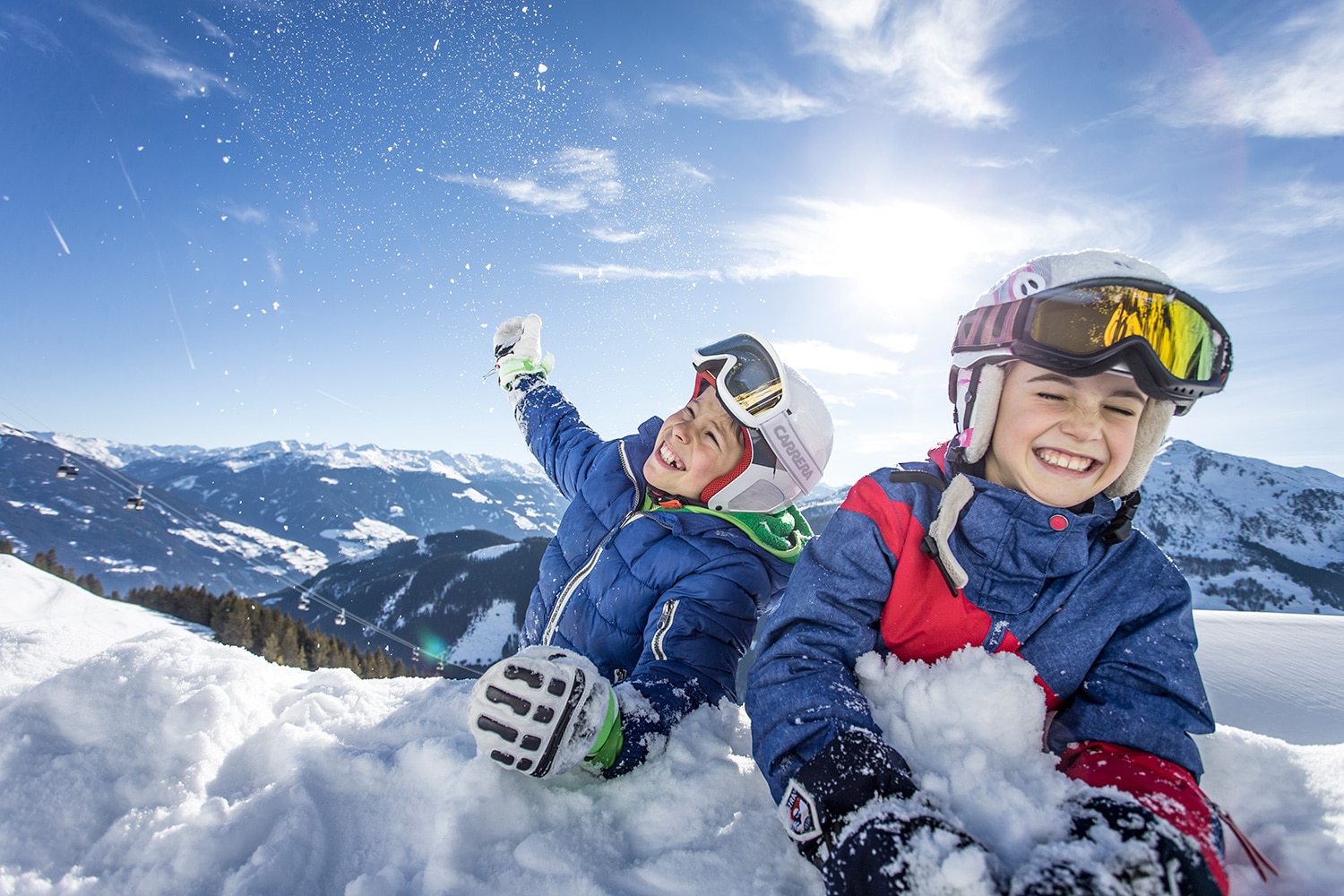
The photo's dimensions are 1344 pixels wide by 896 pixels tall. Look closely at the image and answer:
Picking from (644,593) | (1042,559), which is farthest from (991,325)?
(644,593)

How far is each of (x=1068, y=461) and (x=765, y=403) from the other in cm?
180

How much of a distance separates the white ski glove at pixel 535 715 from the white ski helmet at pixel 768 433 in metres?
1.84

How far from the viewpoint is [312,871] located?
166cm

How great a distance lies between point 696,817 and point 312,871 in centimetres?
115

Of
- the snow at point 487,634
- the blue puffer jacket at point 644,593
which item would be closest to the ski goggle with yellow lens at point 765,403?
the blue puffer jacket at point 644,593

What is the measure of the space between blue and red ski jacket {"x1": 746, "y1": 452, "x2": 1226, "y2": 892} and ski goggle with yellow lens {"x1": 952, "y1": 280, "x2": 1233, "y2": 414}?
0.57 m

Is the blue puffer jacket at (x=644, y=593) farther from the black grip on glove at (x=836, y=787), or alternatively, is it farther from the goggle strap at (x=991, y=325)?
the goggle strap at (x=991, y=325)

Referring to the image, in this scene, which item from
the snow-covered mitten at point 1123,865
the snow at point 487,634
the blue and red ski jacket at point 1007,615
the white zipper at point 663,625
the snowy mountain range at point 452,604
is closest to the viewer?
the snow-covered mitten at point 1123,865

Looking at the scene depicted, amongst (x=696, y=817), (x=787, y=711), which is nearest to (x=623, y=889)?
(x=696, y=817)

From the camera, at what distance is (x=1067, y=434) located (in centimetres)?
233

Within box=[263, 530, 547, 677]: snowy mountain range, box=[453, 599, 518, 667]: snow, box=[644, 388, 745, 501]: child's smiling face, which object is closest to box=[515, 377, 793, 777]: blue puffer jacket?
box=[644, 388, 745, 501]: child's smiling face

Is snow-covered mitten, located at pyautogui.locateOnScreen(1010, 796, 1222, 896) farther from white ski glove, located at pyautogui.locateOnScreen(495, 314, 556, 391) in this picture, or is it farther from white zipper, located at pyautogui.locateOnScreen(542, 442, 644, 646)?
white ski glove, located at pyautogui.locateOnScreen(495, 314, 556, 391)

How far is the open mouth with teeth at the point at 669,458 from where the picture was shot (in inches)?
152

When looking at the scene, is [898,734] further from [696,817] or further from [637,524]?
[637,524]
